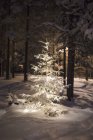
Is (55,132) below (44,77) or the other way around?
below

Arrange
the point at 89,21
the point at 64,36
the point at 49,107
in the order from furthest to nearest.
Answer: the point at 64,36, the point at 89,21, the point at 49,107

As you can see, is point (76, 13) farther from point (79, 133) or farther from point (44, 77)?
point (79, 133)

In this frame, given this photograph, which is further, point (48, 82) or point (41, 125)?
point (48, 82)

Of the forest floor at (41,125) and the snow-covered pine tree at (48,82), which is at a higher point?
the snow-covered pine tree at (48,82)

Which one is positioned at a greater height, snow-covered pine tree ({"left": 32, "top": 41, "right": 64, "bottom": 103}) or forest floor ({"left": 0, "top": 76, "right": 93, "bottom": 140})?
snow-covered pine tree ({"left": 32, "top": 41, "right": 64, "bottom": 103})

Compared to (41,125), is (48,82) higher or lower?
higher

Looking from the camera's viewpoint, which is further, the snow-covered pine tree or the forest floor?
the snow-covered pine tree

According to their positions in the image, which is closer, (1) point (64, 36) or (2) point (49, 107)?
(2) point (49, 107)

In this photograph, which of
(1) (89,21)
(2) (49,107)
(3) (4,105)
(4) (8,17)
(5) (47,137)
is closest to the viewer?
(5) (47,137)

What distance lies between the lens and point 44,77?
580 inches

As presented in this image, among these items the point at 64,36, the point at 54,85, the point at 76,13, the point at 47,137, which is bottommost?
the point at 47,137

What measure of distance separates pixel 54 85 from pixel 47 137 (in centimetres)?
407

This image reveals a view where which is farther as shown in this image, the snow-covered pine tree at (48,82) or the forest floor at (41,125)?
the snow-covered pine tree at (48,82)

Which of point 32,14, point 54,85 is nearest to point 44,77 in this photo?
point 54,85
